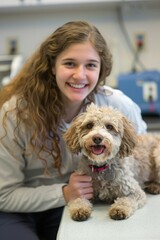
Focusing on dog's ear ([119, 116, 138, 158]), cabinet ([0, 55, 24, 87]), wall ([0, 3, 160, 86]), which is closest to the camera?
dog's ear ([119, 116, 138, 158])

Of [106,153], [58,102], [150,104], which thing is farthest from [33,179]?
[150,104]

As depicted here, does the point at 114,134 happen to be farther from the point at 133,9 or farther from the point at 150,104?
the point at 133,9

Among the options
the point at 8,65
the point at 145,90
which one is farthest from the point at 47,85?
the point at 8,65

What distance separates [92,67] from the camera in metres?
1.48

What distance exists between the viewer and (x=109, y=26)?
10.4 ft

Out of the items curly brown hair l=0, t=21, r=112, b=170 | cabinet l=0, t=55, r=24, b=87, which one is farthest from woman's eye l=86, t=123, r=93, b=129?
cabinet l=0, t=55, r=24, b=87

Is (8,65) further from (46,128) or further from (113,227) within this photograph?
(113,227)

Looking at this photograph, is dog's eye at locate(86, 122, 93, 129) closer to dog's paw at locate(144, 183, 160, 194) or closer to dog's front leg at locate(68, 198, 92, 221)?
dog's front leg at locate(68, 198, 92, 221)

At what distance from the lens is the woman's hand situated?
1327 mm

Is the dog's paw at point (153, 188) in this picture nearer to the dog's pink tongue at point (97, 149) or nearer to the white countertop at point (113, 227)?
the white countertop at point (113, 227)

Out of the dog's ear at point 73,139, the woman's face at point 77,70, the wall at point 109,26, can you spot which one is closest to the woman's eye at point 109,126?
the dog's ear at point 73,139

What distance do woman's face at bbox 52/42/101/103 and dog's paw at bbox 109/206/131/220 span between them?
489 mm

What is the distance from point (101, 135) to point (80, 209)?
0.27m

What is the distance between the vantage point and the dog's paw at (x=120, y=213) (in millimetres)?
1199
